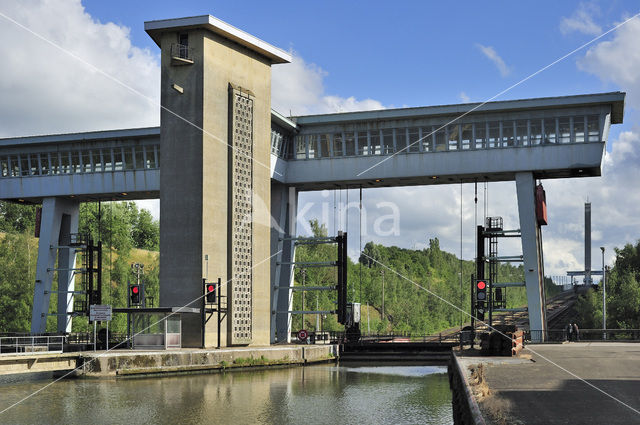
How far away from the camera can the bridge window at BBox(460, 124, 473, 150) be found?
5875cm

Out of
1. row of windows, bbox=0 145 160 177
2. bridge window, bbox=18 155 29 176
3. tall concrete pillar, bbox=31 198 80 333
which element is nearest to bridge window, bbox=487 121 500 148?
row of windows, bbox=0 145 160 177

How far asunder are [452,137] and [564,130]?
781cm

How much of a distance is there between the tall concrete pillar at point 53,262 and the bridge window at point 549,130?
127 feet

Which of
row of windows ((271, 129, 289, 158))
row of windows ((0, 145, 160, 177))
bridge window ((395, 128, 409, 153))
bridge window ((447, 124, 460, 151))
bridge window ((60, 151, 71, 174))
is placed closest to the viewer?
bridge window ((447, 124, 460, 151))

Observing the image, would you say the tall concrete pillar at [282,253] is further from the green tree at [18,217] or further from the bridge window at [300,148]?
the green tree at [18,217]

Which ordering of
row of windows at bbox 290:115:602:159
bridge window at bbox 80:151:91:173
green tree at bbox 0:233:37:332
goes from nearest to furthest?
row of windows at bbox 290:115:602:159 < bridge window at bbox 80:151:91:173 < green tree at bbox 0:233:37:332

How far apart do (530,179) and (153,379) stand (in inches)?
1228

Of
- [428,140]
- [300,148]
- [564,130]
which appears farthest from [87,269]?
[564,130]

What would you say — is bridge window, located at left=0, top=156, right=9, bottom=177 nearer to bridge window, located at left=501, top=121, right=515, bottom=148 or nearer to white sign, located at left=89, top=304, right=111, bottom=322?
white sign, located at left=89, top=304, right=111, bottom=322

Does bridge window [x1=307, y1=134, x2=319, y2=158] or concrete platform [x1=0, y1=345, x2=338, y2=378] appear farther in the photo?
bridge window [x1=307, y1=134, x2=319, y2=158]

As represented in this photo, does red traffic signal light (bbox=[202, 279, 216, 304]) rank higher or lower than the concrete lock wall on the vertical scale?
A: lower

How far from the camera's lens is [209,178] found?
51344mm

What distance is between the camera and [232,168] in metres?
53.2

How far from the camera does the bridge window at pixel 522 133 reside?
5756 centimetres
